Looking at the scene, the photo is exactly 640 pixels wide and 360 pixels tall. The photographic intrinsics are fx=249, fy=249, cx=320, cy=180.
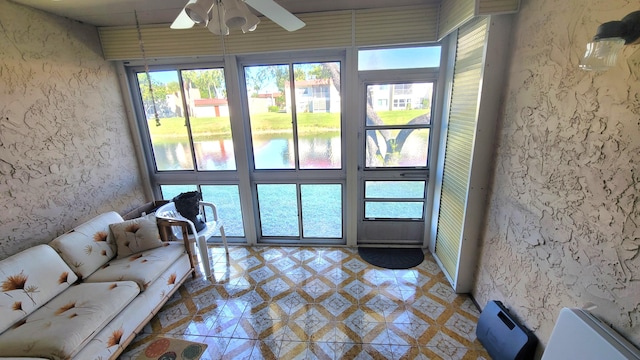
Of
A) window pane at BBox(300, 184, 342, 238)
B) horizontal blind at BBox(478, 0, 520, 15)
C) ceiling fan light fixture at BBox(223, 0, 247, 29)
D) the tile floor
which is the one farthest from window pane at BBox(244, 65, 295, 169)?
horizontal blind at BBox(478, 0, 520, 15)

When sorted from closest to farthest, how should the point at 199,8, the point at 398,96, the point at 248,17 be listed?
1. the point at 199,8
2. the point at 248,17
3. the point at 398,96

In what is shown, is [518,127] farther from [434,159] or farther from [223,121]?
[223,121]

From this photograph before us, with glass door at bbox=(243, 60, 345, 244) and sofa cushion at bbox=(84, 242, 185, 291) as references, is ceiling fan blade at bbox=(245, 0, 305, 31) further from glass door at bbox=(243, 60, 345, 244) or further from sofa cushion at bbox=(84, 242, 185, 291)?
sofa cushion at bbox=(84, 242, 185, 291)

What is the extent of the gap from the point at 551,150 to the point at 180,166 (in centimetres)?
364

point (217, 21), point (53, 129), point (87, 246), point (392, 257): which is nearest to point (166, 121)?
point (53, 129)

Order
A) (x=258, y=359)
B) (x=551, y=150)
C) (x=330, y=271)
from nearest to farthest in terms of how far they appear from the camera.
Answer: (x=551, y=150)
(x=258, y=359)
(x=330, y=271)

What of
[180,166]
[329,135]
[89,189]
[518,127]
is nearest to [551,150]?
[518,127]

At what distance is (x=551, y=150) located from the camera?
142cm

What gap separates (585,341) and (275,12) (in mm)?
2281

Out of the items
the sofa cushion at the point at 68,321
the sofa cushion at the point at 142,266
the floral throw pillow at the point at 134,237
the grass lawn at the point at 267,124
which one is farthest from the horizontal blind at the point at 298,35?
the sofa cushion at the point at 68,321

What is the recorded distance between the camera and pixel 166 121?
10.2 ft

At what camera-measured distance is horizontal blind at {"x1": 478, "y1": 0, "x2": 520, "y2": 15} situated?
161 centimetres

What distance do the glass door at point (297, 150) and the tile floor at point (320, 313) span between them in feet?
1.81

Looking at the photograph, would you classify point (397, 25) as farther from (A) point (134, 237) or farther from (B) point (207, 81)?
(A) point (134, 237)
